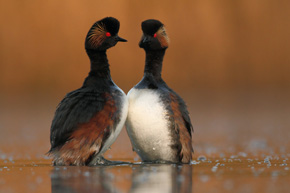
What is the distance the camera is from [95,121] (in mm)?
7387

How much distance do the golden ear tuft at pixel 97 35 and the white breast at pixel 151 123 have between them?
0.87 m

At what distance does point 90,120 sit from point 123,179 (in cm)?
151

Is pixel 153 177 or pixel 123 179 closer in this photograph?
pixel 123 179

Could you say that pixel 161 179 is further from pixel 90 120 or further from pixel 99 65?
pixel 99 65

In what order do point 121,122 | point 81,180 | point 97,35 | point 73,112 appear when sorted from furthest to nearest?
point 97,35 → point 121,122 → point 73,112 → point 81,180

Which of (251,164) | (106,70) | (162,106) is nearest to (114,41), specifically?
(106,70)

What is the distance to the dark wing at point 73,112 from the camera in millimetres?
7371

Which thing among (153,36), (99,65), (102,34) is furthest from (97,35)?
(153,36)

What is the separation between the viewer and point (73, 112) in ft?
24.5

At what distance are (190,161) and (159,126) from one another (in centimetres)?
65

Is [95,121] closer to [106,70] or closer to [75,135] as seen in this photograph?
[75,135]

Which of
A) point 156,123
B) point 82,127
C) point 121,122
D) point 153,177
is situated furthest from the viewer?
point 156,123

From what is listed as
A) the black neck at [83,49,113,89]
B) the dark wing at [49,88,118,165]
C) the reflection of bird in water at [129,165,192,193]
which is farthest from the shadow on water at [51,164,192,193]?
the black neck at [83,49,113,89]

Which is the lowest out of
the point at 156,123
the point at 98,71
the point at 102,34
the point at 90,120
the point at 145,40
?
the point at 156,123
